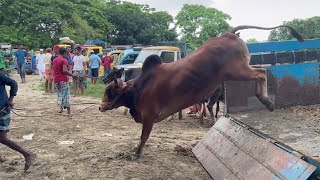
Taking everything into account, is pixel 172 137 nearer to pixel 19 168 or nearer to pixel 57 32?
pixel 19 168

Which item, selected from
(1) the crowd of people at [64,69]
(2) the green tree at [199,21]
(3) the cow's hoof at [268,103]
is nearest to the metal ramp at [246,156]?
(3) the cow's hoof at [268,103]

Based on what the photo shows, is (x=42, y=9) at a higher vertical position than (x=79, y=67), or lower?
higher

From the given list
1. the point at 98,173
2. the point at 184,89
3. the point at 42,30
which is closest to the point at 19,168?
the point at 98,173

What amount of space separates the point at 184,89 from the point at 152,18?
145 ft

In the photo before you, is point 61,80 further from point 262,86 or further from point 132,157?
point 262,86

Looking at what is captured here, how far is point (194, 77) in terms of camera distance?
559cm

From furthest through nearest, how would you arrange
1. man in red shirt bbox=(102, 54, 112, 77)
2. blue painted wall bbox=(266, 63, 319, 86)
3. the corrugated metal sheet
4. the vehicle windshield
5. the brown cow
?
man in red shirt bbox=(102, 54, 112, 77) < the vehicle windshield < blue painted wall bbox=(266, 63, 319, 86) < the corrugated metal sheet < the brown cow

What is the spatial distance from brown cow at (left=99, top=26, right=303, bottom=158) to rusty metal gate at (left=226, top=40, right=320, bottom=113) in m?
2.54

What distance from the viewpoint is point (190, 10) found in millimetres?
57000

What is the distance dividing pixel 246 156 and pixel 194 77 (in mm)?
1299

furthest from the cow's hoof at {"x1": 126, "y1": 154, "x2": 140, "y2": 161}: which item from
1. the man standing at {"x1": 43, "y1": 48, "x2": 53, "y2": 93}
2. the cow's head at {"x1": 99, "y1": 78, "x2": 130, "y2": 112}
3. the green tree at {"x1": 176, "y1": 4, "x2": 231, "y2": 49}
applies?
the green tree at {"x1": 176, "y1": 4, "x2": 231, "y2": 49}

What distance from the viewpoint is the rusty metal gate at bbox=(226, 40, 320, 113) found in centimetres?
862

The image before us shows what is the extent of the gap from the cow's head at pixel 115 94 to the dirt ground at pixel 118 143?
85 cm

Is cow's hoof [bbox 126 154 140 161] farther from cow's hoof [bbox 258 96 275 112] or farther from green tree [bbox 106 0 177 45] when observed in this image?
green tree [bbox 106 0 177 45]
